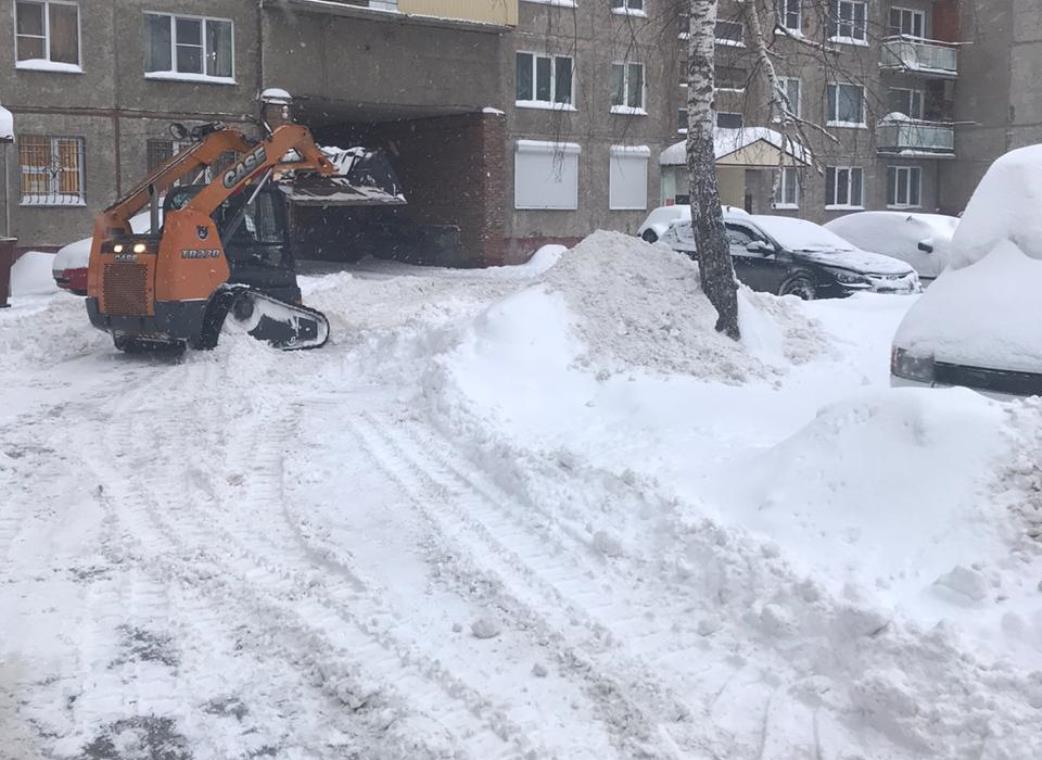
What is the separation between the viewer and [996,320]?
23.8 ft

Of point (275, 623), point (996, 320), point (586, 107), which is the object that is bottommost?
point (275, 623)

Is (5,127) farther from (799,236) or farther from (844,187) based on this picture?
(844,187)

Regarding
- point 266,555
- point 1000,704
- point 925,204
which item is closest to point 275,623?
point 266,555

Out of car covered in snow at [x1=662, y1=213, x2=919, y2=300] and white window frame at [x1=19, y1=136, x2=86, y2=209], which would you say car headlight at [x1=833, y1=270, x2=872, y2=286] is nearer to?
car covered in snow at [x1=662, y1=213, x2=919, y2=300]

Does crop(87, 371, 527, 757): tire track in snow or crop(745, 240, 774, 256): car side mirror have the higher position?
crop(745, 240, 774, 256): car side mirror

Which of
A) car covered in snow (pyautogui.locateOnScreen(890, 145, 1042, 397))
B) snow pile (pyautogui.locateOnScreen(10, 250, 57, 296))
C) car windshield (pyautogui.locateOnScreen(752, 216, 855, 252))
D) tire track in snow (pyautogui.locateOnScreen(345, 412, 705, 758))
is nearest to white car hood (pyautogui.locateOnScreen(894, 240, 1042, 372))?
car covered in snow (pyautogui.locateOnScreen(890, 145, 1042, 397))

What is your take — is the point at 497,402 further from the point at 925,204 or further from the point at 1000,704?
the point at 925,204

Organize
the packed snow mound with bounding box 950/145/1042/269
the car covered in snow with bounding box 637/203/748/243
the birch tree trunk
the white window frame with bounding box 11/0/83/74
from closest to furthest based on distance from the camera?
1. the packed snow mound with bounding box 950/145/1042/269
2. the birch tree trunk
3. the car covered in snow with bounding box 637/203/748/243
4. the white window frame with bounding box 11/0/83/74

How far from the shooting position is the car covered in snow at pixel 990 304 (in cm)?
706

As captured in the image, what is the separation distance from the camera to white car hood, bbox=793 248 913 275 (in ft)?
60.7

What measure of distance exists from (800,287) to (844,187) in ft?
78.4

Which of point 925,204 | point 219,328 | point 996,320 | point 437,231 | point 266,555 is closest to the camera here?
point 266,555

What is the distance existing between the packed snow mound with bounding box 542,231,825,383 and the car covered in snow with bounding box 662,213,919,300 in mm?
5611

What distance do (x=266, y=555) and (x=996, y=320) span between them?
4.63 meters
